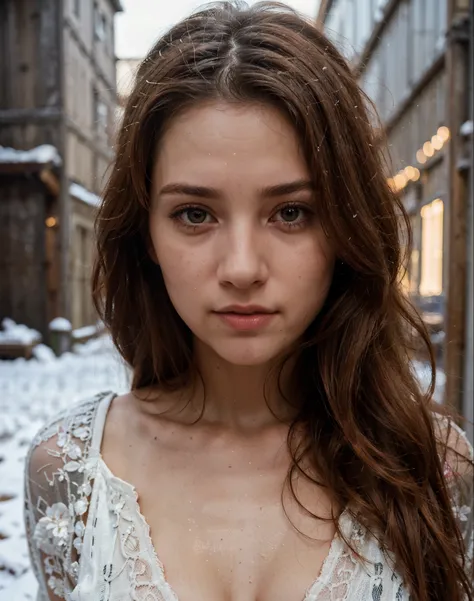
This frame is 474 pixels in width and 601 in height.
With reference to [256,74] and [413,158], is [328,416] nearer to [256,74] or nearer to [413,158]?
[256,74]

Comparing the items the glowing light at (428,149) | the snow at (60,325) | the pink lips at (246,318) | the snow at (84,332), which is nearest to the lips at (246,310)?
the pink lips at (246,318)

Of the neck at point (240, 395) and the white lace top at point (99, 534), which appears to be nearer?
the white lace top at point (99, 534)

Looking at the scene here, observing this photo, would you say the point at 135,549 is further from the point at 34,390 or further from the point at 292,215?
the point at 34,390

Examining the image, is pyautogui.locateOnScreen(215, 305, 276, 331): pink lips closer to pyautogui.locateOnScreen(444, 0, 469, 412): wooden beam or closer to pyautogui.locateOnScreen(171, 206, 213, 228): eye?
pyautogui.locateOnScreen(171, 206, 213, 228): eye

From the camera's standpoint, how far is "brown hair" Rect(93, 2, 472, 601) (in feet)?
2.42

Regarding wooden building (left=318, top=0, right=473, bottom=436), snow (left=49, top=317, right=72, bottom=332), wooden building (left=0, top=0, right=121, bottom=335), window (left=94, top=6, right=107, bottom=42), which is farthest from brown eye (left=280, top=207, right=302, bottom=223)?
snow (left=49, top=317, right=72, bottom=332)

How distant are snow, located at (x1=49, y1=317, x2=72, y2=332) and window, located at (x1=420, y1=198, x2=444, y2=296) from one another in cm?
177

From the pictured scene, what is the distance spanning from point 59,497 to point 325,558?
16.6 inches

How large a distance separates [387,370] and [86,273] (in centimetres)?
218

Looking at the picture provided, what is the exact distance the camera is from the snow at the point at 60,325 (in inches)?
108

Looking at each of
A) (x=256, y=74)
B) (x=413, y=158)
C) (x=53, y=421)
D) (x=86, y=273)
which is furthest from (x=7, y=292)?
(x=413, y=158)

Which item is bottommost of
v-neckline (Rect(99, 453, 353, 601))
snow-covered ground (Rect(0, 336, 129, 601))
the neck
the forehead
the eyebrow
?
snow-covered ground (Rect(0, 336, 129, 601))

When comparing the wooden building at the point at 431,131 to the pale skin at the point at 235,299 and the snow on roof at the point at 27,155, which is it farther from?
the snow on roof at the point at 27,155

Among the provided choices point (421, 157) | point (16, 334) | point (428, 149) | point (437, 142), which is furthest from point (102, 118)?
point (421, 157)
